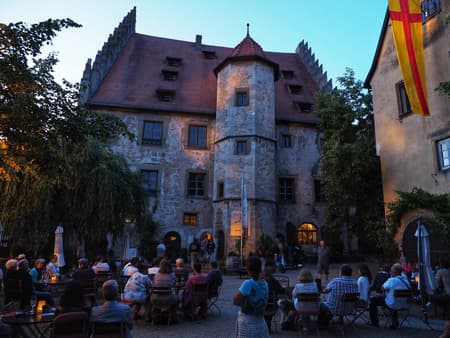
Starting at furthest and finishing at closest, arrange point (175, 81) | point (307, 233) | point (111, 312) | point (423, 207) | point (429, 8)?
point (175, 81), point (307, 233), point (429, 8), point (423, 207), point (111, 312)

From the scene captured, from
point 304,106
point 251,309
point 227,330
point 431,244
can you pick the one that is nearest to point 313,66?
point 304,106

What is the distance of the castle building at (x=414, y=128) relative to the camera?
13.3 meters

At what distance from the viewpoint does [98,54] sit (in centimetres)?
2606

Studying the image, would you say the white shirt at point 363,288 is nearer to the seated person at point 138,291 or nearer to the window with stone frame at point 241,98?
the seated person at point 138,291

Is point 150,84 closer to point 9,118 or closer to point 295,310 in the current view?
point 9,118

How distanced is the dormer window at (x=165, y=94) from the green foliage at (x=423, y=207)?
16.5 meters

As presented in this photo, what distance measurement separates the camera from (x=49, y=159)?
27.3 feet

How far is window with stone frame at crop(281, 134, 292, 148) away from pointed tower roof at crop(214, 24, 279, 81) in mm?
4397

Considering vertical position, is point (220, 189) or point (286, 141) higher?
point (286, 141)

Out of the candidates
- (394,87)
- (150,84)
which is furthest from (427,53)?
(150,84)

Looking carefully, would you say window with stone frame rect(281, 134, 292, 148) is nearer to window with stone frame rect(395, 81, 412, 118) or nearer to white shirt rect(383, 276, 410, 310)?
window with stone frame rect(395, 81, 412, 118)

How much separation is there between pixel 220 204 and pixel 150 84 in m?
10.7

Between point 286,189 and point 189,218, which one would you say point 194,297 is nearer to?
point 189,218

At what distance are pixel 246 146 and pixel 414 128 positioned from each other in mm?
10286
